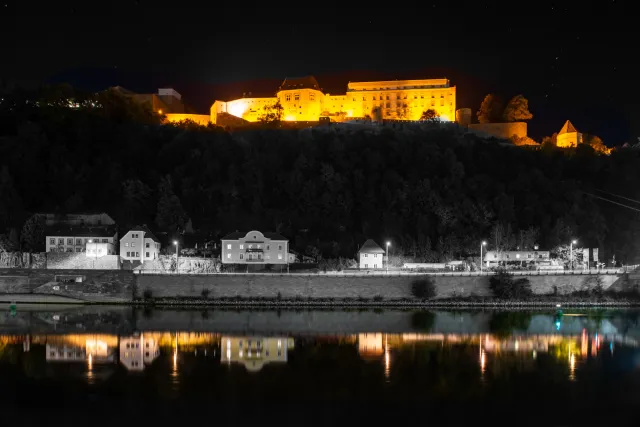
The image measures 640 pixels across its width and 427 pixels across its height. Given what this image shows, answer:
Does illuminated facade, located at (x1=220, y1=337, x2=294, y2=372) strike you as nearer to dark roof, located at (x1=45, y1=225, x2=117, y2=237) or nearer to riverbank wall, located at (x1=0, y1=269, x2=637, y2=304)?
riverbank wall, located at (x1=0, y1=269, x2=637, y2=304)

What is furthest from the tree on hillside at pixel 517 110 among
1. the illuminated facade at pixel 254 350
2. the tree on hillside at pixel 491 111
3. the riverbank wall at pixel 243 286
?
the illuminated facade at pixel 254 350

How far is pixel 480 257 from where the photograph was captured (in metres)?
51.2

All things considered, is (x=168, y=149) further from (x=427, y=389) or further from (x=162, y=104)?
(x=427, y=389)

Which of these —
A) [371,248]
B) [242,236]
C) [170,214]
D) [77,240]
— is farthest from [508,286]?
[77,240]

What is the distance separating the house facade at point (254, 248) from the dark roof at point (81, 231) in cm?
790

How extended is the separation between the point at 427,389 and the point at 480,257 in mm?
27408

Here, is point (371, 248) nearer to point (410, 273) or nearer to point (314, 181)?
point (410, 273)

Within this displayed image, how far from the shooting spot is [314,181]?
2496 inches

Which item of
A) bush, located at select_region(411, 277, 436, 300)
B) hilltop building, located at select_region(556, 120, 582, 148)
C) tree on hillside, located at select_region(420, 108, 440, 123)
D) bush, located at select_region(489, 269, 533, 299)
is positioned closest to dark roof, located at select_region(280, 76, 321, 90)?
tree on hillside, located at select_region(420, 108, 440, 123)

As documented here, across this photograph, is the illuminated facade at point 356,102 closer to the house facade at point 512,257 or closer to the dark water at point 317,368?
the house facade at point 512,257

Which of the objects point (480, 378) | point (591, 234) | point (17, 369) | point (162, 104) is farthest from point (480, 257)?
point (162, 104)

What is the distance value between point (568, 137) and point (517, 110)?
639 centimetres

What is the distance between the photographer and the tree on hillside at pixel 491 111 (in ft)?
270

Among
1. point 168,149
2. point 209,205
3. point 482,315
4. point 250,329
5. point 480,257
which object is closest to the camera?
point 250,329
